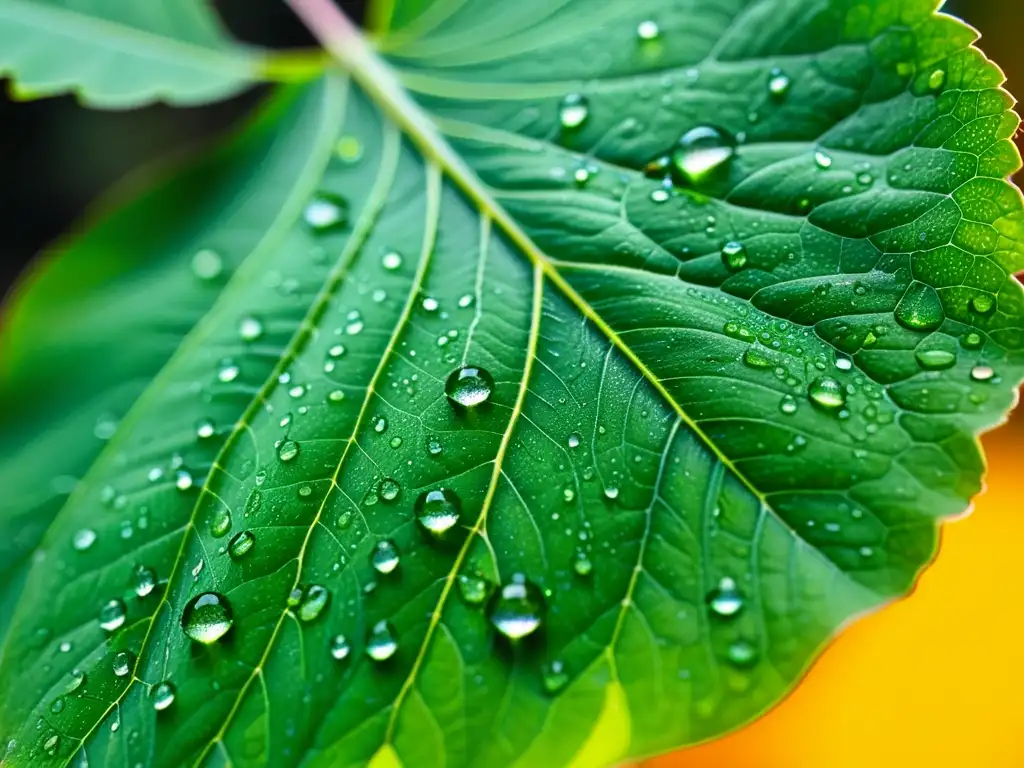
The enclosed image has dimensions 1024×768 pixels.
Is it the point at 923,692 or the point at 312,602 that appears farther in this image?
the point at 923,692

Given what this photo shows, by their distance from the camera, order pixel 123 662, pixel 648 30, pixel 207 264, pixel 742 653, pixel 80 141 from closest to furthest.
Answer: pixel 742 653
pixel 123 662
pixel 648 30
pixel 207 264
pixel 80 141

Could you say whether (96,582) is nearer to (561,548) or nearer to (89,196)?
(561,548)

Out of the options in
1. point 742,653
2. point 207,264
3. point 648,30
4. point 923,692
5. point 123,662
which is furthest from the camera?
point 923,692

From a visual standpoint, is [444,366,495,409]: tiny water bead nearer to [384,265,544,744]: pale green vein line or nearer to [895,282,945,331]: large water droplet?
[384,265,544,744]: pale green vein line

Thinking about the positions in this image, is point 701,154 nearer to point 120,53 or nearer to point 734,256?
point 734,256

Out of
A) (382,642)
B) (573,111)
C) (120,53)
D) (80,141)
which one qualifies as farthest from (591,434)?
(80,141)

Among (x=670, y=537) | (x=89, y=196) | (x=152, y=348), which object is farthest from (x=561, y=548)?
(x=89, y=196)
